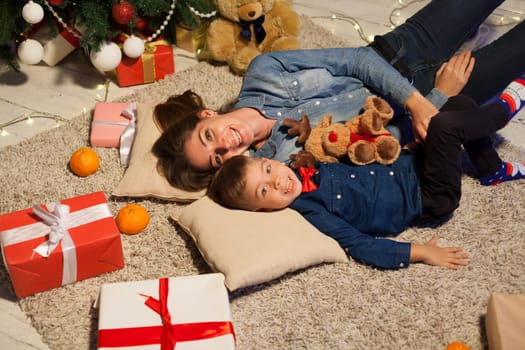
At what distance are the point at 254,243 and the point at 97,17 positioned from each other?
111 cm

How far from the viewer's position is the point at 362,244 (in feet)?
5.60

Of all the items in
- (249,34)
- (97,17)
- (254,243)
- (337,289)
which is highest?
(97,17)

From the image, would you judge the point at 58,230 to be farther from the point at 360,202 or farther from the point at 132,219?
the point at 360,202

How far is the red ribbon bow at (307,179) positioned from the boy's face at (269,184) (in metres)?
0.05

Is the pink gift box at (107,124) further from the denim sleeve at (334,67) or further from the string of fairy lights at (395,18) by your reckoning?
the denim sleeve at (334,67)

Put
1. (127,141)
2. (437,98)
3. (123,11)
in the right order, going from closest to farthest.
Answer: (437,98), (127,141), (123,11)

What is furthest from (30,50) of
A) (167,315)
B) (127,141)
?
(167,315)

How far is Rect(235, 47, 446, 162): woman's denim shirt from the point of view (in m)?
1.94

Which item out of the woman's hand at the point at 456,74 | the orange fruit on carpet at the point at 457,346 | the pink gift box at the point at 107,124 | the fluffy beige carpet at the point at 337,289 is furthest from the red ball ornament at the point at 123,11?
the orange fruit on carpet at the point at 457,346

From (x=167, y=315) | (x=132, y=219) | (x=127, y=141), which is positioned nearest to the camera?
(x=167, y=315)

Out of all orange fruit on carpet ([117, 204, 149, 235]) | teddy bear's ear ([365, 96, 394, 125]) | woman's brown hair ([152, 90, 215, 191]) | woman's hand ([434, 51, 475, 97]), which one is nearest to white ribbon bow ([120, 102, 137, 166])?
woman's brown hair ([152, 90, 215, 191])

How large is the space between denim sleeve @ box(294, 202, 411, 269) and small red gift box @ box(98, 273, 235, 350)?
15.1 inches

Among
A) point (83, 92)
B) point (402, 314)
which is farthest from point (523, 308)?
point (83, 92)

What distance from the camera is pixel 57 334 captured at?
5.16 feet
